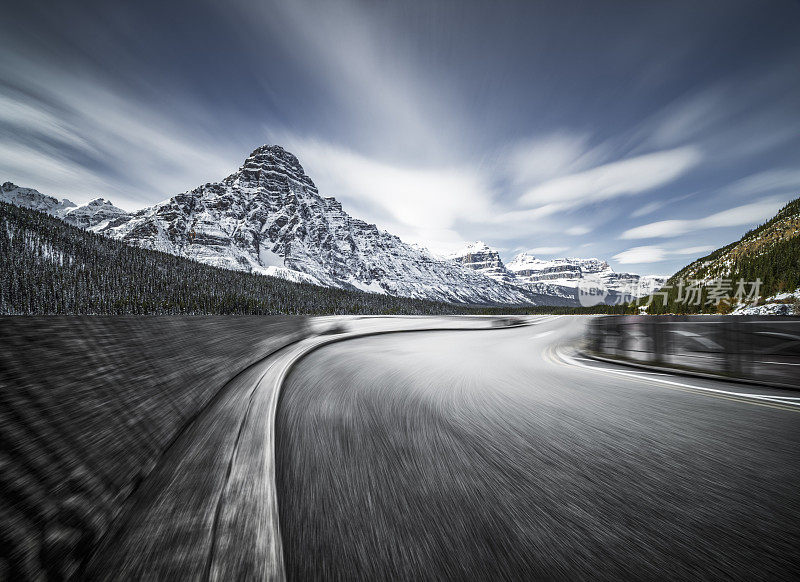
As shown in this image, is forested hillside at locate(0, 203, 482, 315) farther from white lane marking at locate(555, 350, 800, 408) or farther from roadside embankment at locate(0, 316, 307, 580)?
white lane marking at locate(555, 350, 800, 408)

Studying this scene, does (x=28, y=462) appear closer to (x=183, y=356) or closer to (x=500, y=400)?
(x=183, y=356)

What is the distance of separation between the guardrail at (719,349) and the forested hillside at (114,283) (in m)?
120

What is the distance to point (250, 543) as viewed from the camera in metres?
1.09

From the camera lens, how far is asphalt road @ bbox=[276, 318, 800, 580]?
113 centimetres

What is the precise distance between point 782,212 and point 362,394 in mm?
184364

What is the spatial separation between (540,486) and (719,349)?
17.5 ft

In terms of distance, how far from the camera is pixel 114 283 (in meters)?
109

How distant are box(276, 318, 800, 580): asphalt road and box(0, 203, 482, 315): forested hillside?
392 feet

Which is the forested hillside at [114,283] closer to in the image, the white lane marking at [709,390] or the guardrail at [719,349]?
the guardrail at [719,349]

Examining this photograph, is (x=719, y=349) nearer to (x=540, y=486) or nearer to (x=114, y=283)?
(x=540, y=486)

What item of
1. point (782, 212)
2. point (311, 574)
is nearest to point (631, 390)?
point (311, 574)

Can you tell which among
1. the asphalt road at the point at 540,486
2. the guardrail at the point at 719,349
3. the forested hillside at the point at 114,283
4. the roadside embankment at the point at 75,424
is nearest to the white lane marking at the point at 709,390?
the asphalt road at the point at 540,486

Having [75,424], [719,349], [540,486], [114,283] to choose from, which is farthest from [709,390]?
[114,283]

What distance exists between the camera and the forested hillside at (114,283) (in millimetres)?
91312
